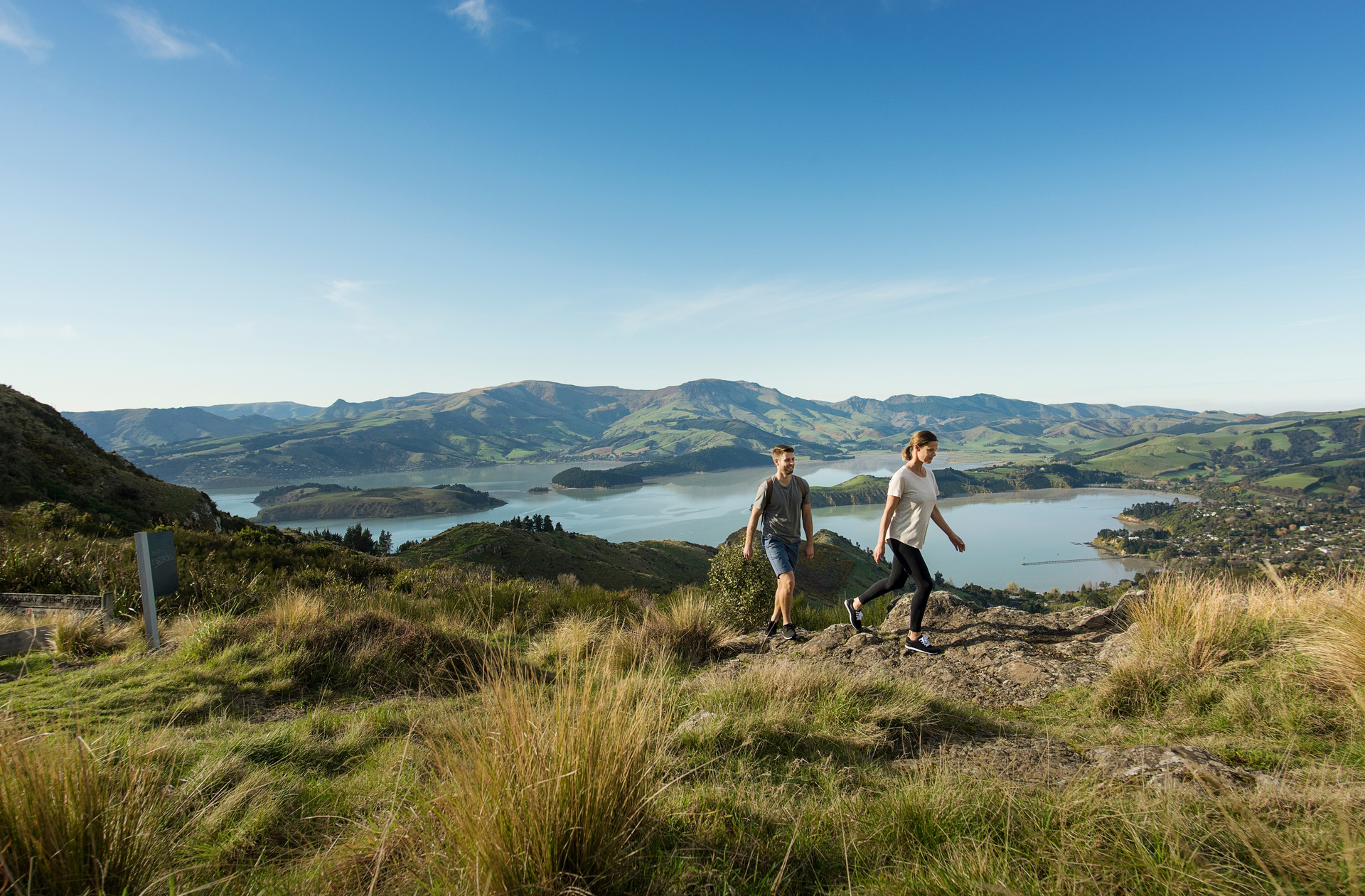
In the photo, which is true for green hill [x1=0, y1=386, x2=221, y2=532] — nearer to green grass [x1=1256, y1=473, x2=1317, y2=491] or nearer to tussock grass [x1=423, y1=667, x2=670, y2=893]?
tussock grass [x1=423, y1=667, x2=670, y2=893]

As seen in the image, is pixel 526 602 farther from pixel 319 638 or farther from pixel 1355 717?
pixel 1355 717

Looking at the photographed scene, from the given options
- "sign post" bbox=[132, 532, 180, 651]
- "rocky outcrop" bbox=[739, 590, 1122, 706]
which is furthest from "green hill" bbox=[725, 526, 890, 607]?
"sign post" bbox=[132, 532, 180, 651]

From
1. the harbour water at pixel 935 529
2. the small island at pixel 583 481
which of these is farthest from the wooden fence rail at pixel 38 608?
the small island at pixel 583 481

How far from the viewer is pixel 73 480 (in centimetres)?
2038

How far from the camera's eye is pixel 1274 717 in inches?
137

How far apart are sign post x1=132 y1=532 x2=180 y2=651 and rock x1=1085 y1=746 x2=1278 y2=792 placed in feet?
25.7

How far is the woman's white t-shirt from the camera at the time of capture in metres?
5.74

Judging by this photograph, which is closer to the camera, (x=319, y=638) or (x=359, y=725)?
(x=359, y=725)

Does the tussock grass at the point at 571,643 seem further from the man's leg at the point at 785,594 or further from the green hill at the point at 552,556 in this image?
the green hill at the point at 552,556

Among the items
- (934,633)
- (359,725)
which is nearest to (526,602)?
(359,725)

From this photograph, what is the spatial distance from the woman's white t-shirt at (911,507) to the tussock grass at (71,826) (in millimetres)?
5521

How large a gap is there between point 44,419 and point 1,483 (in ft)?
31.0

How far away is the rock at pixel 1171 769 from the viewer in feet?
8.17

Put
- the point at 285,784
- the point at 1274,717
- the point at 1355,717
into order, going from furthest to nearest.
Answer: the point at 1274,717, the point at 1355,717, the point at 285,784
